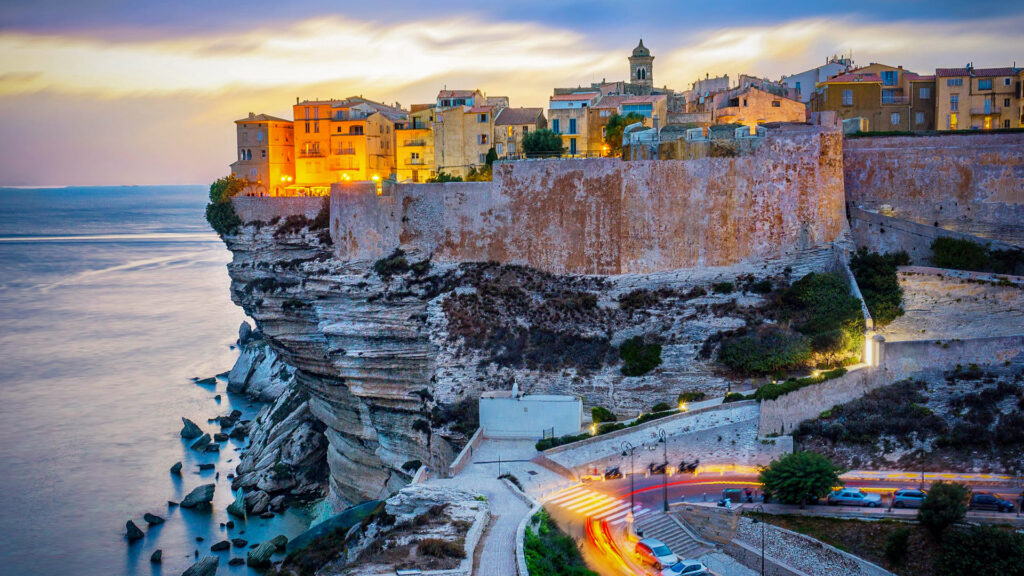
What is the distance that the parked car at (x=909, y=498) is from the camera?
22719 millimetres

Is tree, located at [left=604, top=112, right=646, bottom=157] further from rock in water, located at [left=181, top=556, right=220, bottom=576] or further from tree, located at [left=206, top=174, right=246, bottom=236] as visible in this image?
rock in water, located at [left=181, top=556, right=220, bottom=576]

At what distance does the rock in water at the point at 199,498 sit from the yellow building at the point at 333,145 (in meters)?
14.1

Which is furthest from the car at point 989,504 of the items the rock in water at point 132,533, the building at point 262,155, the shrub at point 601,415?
the building at point 262,155

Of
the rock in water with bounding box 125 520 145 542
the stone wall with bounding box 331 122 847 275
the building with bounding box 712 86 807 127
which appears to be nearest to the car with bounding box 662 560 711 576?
the stone wall with bounding box 331 122 847 275

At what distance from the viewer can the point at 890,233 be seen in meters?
32.4

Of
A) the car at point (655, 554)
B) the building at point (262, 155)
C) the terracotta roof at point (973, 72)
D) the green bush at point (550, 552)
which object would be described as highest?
the terracotta roof at point (973, 72)

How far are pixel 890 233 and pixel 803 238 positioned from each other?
2.91 metres

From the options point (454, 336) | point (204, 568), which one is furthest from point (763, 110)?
point (204, 568)

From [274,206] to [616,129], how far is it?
13.8 metres

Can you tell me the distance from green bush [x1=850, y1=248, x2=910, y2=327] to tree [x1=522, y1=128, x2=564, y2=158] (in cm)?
1283

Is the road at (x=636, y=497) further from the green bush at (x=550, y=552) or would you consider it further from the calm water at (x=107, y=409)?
the calm water at (x=107, y=409)

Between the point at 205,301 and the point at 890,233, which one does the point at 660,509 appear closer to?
the point at 890,233

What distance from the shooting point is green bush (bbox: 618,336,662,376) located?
30.9m

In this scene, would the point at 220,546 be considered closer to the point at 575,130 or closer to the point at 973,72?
the point at 575,130
